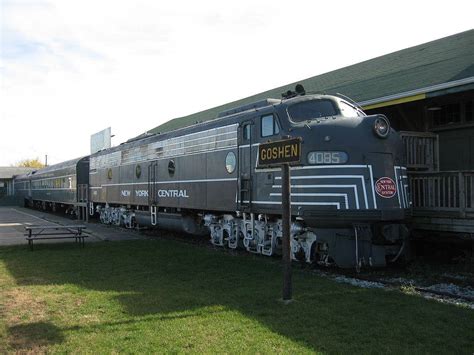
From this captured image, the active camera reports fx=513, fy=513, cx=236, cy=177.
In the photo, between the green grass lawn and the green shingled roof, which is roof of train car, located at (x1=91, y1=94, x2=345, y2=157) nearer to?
the green shingled roof

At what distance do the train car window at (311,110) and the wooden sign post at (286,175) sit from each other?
2731 millimetres

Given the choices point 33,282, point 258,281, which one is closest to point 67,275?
point 33,282

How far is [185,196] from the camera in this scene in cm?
1457

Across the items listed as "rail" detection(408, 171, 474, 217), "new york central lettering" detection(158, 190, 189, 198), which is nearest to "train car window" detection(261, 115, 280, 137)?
"rail" detection(408, 171, 474, 217)

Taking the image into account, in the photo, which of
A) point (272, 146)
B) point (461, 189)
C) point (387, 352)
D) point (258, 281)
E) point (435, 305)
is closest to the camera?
point (387, 352)

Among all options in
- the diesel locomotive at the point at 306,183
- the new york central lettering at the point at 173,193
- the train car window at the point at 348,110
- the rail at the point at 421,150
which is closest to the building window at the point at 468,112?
the rail at the point at 421,150

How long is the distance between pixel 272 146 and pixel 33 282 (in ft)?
15.8

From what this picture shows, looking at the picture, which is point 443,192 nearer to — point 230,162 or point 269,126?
point 269,126

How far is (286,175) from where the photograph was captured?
7.48m

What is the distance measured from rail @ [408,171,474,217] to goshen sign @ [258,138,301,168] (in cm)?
407

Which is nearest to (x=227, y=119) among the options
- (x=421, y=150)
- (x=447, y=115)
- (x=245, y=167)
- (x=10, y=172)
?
(x=245, y=167)

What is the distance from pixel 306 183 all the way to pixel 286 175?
235cm

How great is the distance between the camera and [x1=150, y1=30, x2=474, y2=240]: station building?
9977 mm

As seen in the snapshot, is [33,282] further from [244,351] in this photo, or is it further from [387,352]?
[387,352]
